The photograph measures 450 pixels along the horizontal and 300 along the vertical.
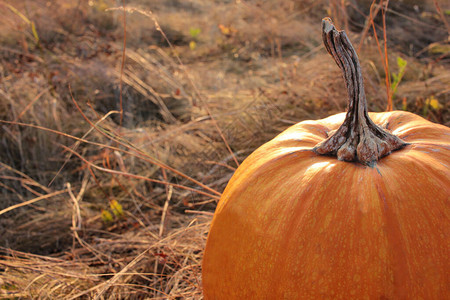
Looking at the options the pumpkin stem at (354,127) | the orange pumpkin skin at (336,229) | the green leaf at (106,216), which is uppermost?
the pumpkin stem at (354,127)

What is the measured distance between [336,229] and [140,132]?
7.10ft

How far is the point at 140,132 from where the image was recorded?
2.86 metres

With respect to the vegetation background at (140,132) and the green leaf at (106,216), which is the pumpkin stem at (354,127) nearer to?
the vegetation background at (140,132)

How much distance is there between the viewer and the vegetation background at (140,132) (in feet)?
5.66

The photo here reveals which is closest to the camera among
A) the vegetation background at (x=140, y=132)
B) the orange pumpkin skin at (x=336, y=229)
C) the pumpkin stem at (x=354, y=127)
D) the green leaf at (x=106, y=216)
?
the orange pumpkin skin at (x=336, y=229)

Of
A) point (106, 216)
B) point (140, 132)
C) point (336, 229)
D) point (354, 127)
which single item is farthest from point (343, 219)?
point (140, 132)

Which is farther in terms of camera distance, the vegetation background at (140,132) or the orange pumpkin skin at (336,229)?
the vegetation background at (140,132)

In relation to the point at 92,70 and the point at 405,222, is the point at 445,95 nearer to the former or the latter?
the point at 405,222

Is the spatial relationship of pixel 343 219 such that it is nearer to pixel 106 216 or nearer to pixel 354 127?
pixel 354 127

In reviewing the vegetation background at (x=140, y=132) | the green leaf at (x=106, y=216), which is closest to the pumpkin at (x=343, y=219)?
the vegetation background at (x=140, y=132)

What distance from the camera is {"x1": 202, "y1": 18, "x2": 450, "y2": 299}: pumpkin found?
2.84 ft

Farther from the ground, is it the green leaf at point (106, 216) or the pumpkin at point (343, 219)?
the pumpkin at point (343, 219)

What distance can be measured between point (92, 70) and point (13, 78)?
67 cm

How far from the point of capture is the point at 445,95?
8.64ft
